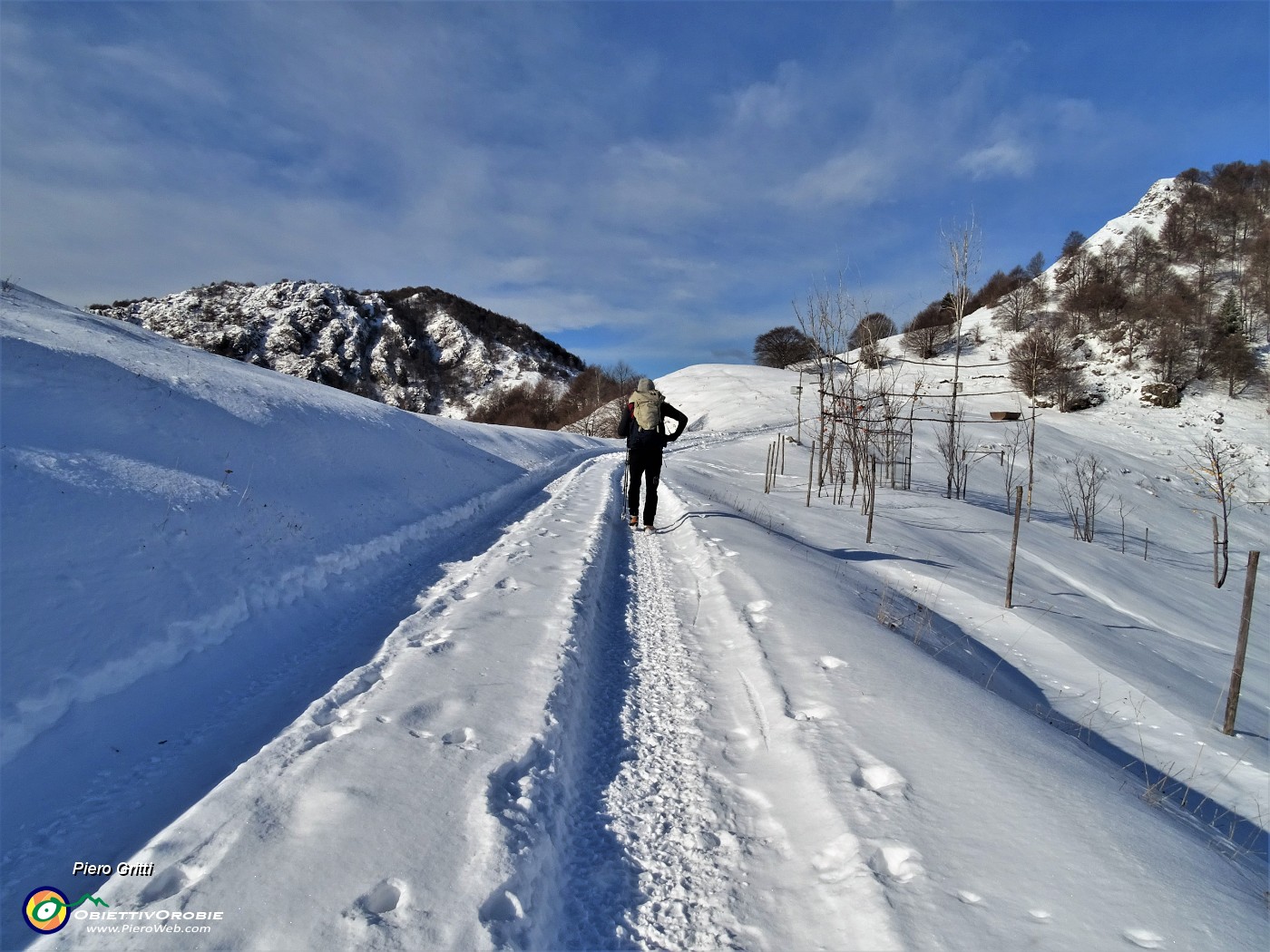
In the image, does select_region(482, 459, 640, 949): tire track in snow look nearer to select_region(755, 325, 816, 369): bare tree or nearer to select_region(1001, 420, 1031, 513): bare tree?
select_region(1001, 420, 1031, 513): bare tree

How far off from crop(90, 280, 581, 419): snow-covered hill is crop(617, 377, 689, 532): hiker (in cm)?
6499

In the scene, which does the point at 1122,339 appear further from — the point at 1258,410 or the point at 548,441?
the point at 548,441

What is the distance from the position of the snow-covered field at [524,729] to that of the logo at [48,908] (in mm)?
46

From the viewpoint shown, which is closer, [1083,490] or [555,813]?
[555,813]

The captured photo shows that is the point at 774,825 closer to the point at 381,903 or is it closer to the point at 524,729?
the point at 524,729

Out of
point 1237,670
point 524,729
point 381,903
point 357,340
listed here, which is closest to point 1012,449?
point 1237,670

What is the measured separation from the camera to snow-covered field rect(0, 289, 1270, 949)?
5.89 ft

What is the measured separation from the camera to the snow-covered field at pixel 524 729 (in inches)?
70.7

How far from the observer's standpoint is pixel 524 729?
106 inches

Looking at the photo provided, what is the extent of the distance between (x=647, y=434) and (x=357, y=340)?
3029 inches

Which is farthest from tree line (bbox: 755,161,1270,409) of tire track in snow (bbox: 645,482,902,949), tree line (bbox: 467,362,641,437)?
tire track in snow (bbox: 645,482,902,949)

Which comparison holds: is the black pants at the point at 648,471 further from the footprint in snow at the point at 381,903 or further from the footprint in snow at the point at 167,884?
the footprint in snow at the point at 167,884

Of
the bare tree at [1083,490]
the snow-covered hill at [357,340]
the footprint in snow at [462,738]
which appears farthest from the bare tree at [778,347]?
the footprint in snow at [462,738]

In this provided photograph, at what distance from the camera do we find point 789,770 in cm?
255
